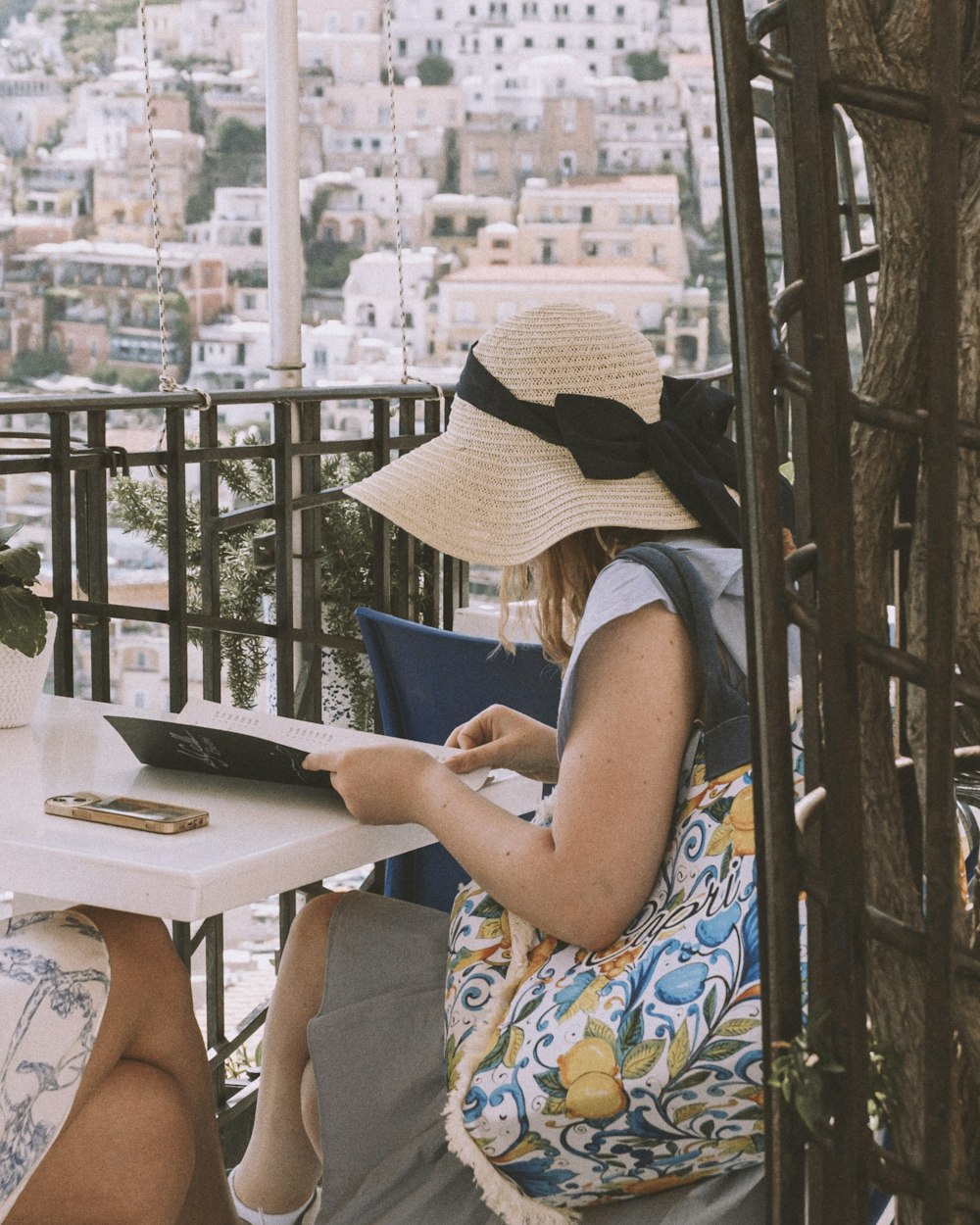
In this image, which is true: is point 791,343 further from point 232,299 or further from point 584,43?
point 584,43

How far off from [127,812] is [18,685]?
1.46ft

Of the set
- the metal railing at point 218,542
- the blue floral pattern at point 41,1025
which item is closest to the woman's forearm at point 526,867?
the blue floral pattern at point 41,1025

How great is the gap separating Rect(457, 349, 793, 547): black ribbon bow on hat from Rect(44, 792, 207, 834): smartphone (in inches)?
18.2

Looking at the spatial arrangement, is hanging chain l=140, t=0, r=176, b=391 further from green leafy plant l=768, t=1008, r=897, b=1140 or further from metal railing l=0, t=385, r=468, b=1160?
green leafy plant l=768, t=1008, r=897, b=1140

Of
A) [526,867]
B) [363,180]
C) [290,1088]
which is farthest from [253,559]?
[363,180]

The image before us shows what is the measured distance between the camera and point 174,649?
8.11ft

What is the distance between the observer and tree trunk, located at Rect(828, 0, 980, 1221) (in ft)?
1.91

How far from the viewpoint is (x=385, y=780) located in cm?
129

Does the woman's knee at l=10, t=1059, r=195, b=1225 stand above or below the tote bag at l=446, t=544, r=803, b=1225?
below

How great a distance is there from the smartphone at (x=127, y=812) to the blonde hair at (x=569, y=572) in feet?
1.23

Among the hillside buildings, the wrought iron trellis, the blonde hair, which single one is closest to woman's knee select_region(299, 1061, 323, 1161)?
the blonde hair

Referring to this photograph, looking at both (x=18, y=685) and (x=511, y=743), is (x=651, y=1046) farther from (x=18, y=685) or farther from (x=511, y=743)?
(x=18, y=685)

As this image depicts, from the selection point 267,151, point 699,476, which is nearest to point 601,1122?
point 699,476

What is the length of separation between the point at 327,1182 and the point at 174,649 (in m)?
1.35
